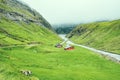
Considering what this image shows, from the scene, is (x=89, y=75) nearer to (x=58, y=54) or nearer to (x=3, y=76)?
(x=3, y=76)

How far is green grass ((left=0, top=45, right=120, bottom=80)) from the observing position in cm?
7294

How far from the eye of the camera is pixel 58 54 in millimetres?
133625

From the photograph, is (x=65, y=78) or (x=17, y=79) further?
(x=65, y=78)

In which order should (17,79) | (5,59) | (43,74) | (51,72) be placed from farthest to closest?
(5,59), (51,72), (43,74), (17,79)

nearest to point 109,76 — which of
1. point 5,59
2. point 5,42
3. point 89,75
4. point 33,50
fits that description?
point 89,75

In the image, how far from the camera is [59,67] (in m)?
102

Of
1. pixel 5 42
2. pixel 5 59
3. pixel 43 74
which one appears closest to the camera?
pixel 43 74

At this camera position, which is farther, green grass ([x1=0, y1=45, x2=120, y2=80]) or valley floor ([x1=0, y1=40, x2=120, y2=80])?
green grass ([x1=0, y1=45, x2=120, y2=80])

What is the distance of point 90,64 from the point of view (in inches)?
4631

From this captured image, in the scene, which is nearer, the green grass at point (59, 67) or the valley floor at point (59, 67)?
the valley floor at point (59, 67)

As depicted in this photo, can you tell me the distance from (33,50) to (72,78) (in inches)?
2451

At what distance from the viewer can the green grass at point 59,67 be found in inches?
2872

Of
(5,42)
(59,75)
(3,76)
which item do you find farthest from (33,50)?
(3,76)

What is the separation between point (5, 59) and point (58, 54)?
4335 centimetres
